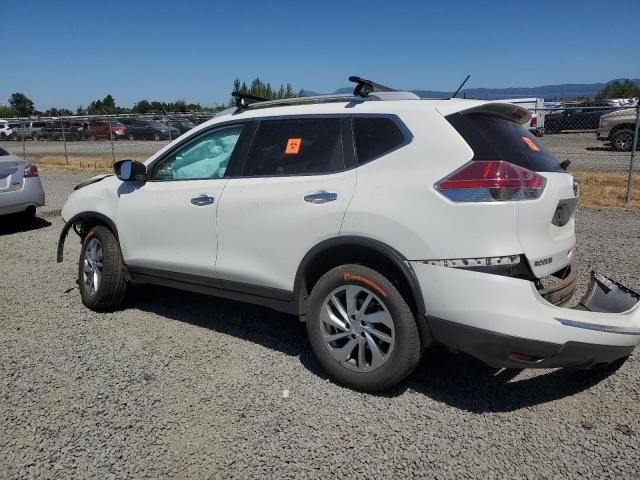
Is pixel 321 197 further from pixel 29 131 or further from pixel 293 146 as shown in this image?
pixel 29 131

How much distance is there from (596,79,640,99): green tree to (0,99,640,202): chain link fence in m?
19.1

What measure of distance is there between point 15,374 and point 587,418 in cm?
366

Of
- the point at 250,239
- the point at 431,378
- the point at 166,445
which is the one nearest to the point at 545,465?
the point at 431,378

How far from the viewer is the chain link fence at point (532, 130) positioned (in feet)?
49.5

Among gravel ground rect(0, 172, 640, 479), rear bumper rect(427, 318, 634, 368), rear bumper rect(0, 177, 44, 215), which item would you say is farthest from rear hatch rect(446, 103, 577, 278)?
rear bumper rect(0, 177, 44, 215)

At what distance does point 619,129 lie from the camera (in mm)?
18312

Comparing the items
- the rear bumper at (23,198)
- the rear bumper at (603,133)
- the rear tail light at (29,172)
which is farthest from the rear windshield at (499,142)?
Answer: the rear bumper at (603,133)

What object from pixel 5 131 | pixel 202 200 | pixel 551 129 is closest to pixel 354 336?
pixel 202 200

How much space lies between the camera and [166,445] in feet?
9.68

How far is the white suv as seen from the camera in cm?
293

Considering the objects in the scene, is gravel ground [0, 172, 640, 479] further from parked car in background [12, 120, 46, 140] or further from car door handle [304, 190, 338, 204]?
parked car in background [12, 120, 46, 140]

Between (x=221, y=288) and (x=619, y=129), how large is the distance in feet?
59.8

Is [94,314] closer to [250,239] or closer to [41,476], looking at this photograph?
[250,239]

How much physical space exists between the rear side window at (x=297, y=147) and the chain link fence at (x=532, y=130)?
1986 millimetres
